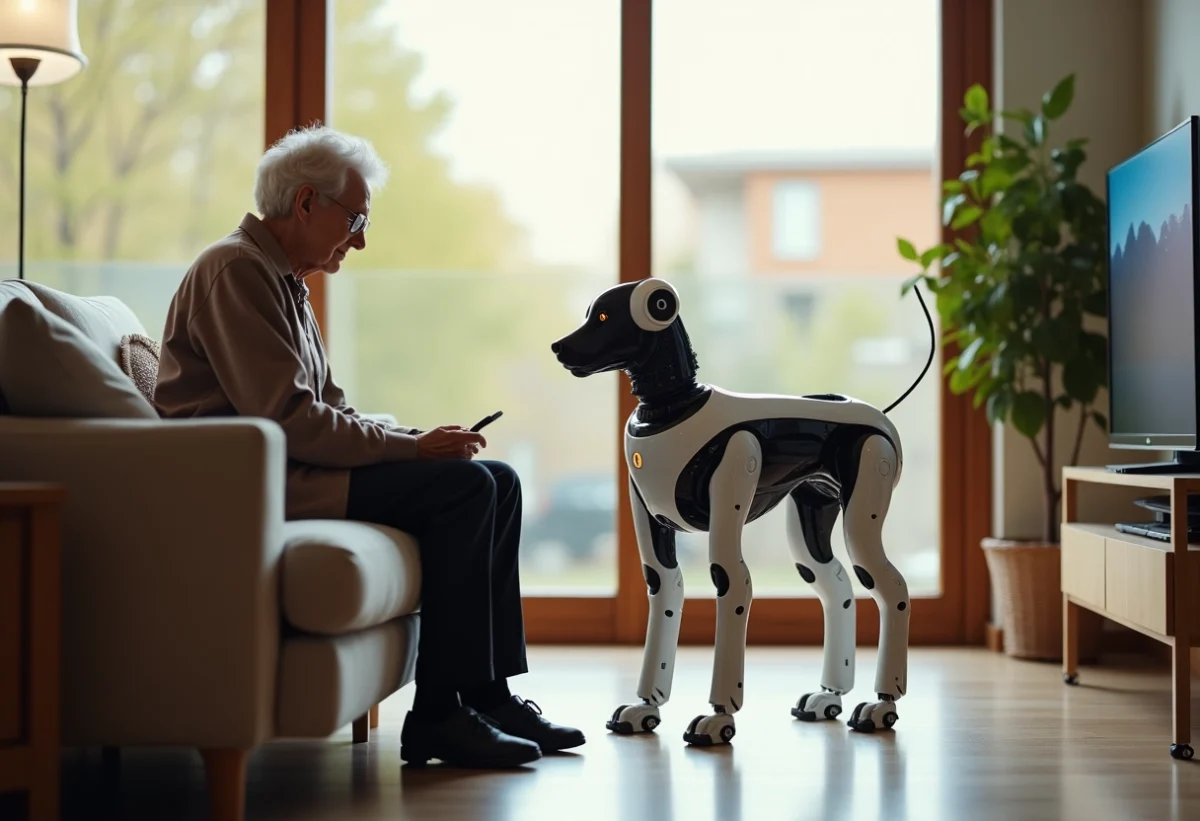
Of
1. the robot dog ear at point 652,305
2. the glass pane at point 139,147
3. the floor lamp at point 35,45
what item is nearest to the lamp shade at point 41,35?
the floor lamp at point 35,45

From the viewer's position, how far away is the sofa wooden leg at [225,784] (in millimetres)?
1797

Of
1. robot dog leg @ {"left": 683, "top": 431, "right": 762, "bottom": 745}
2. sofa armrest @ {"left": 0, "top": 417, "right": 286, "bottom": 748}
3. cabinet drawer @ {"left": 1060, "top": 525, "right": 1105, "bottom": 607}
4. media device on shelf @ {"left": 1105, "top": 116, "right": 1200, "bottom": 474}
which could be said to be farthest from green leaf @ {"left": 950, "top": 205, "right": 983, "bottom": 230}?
sofa armrest @ {"left": 0, "top": 417, "right": 286, "bottom": 748}

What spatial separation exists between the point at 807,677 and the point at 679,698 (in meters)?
0.45

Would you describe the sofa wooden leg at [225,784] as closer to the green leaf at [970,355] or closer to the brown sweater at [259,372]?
the brown sweater at [259,372]

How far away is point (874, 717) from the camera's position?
251 cm

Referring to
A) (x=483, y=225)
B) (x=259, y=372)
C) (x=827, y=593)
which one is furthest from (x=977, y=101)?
(x=259, y=372)

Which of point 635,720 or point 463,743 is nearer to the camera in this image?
point 463,743

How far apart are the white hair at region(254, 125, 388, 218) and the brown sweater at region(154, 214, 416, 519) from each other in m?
0.09

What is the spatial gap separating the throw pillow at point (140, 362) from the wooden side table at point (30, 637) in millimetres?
625

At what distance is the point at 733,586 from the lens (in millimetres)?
2377

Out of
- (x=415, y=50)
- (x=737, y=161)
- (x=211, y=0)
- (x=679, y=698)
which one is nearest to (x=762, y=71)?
(x=737, y=161)

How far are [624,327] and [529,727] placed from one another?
76cm

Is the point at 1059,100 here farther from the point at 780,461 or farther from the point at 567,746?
the point at 567,746

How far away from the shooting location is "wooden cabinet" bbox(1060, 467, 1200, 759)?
2369 mm
